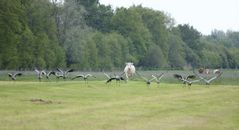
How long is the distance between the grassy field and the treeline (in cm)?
3854

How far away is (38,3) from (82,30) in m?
11.6

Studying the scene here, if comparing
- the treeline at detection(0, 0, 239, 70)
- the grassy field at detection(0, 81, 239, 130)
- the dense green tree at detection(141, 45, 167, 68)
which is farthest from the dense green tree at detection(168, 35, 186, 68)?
the grassy field at detection(0, 81, 239, 130)

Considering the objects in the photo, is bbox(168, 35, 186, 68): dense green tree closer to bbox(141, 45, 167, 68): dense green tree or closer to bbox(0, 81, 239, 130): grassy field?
bbox(141, 45, 167, 68): dense green tree

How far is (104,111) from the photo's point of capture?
29.0m

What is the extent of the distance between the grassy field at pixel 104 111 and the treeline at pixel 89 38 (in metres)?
38.5

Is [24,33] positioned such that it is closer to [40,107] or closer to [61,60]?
[61,60]

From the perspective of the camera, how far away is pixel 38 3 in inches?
3620

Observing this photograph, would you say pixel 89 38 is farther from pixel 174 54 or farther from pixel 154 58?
pixel 174 54

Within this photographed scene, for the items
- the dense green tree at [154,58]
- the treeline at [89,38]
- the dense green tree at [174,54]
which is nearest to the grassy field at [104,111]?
the treeline at [89,38]

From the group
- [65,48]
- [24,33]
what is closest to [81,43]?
[65,48]

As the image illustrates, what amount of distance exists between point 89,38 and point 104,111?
3029 inches

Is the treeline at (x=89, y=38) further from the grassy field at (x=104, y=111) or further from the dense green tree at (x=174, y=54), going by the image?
the grassy field at (x=104, y=111)

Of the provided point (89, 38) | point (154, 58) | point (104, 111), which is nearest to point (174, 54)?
point (154, 58)

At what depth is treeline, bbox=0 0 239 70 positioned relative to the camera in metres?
80.9
